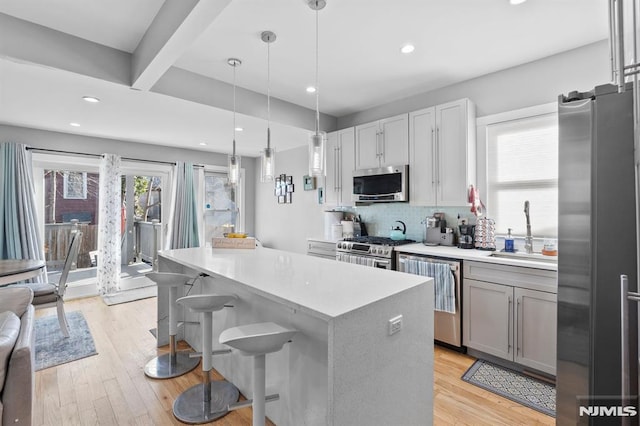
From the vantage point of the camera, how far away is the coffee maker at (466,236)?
3.14 metres

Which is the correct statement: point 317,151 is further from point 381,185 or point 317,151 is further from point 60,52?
point 60,52

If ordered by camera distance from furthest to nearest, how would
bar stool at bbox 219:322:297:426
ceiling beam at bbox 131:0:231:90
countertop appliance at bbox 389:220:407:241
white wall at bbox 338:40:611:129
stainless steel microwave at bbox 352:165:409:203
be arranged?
countertop appliance at bbox 389:220:407:241
stainless steel microwave at bbox 352:165:409:203
white wall at bbox 338:40:611:129
ceiling beam at bbox 131:0:231:90
bar stool at bbox 219:322:297:426

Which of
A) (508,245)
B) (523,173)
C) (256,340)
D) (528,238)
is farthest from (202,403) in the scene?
(523,173)

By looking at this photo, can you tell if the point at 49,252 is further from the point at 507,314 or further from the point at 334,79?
the point at 507,314

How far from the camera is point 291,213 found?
5.54 metres

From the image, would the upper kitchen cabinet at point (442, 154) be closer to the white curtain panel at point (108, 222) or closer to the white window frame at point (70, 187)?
the white curtain panel at point (108, 222)

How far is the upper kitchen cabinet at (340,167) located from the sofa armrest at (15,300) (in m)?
3.26

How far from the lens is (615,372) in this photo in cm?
131

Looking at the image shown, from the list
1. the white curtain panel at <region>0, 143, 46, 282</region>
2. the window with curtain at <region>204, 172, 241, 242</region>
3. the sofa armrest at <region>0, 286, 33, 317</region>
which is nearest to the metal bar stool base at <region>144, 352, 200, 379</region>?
the sofa armrest at <region>0, 286, 33, 317</region>

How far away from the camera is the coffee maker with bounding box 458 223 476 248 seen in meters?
3.14

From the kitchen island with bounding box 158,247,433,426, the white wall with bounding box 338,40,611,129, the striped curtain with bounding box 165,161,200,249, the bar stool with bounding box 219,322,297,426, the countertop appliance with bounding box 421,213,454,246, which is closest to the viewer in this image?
the kitchen island with bounding box 158,247,433,426

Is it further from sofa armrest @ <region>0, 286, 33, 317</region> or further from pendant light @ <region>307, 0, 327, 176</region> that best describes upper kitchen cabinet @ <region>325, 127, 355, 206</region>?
sofa armrest @ <region>0, 286, 33, 317</region>

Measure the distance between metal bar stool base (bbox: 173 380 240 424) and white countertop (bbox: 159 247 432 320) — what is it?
909 mm

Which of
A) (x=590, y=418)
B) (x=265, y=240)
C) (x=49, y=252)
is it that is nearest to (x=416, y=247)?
(x=590, y=418)
